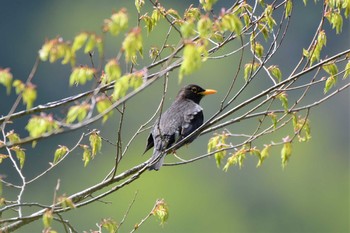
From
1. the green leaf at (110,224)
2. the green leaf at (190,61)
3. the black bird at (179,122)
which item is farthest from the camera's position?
the black bird at (179,122)

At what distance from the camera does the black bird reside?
1186cm

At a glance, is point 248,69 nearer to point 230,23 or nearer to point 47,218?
point 230,23

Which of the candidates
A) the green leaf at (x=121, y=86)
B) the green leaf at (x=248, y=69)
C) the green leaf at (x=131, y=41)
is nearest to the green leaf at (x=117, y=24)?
the green leaf at (x=131, y=41)

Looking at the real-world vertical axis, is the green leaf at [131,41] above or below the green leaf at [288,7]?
below

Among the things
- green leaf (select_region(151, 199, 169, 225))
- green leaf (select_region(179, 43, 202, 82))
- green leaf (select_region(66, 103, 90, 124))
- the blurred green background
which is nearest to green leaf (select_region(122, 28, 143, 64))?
green leaf (select_region(179, 43, 202, 82))

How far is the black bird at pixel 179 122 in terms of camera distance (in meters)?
11.9

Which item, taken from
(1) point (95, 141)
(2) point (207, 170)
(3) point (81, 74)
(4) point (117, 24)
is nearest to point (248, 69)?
(1) point (95, 141)

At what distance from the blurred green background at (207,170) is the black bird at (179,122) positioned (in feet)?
116

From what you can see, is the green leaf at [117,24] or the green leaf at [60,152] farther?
the green leaf at [60,152]

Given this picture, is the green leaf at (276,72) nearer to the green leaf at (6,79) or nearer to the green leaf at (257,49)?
the green leaf at (257,49)

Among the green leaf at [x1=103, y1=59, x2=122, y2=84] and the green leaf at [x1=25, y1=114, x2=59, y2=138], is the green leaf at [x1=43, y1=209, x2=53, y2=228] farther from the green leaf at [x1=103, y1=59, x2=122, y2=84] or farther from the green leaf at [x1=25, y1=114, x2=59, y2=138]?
the green leaf at [x1=103, y1=59, x2=122, y2=84]

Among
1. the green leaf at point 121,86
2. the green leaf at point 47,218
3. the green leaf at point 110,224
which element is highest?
the green leaf at point 121,86

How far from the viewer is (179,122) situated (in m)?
12.4

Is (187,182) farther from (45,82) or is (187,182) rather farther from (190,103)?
(190,103)
